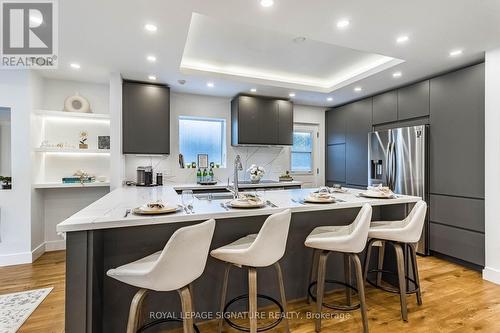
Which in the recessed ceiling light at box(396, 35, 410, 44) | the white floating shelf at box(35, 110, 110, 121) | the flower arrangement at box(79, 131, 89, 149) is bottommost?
the flower arrangement at box(79, 131, 89, 149)

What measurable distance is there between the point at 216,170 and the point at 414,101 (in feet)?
11.0

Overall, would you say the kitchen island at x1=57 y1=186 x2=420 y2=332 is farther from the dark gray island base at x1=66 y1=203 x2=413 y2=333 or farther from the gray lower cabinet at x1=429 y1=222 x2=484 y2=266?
the gray lower cabinet at x1=429 y1=222 x2=484 y2=266

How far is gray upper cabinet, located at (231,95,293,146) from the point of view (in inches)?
172

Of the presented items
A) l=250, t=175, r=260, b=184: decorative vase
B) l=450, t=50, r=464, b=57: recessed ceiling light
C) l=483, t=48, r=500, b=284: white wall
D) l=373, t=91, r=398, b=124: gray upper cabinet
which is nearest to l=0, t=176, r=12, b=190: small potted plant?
l=250, t=175, r=260, b=184: decorative vase

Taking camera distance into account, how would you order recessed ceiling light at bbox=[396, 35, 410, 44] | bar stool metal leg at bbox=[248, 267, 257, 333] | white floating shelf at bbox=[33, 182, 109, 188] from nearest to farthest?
1. bar stool metal leg at bbox=[248, 267, 257, 333]
2. recessed ceiling light at bbox=[396, 35, 410, 44]
3. white floating shelf at bbox=[33, 182, 109, 188]

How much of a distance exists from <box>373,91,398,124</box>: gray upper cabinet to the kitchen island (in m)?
2.05

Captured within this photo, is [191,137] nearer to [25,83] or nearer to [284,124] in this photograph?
[284,124]

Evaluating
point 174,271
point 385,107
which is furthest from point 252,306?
point 385,107

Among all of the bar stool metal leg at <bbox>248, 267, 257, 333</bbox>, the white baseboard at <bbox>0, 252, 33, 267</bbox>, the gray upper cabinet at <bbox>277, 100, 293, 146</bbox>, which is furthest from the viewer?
the gray upper cabinet at <bbox>277, 100, 293, 146</bbox>

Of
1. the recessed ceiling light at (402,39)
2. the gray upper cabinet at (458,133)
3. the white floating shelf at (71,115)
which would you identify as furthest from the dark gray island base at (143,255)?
the white floating shelf at (71,115)

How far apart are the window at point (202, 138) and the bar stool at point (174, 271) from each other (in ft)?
10.8

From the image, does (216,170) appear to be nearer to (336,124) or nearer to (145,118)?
(145,118)

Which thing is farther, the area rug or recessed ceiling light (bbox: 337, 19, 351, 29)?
recessed ceiling light (bbox: 337, 19, 351, 29)

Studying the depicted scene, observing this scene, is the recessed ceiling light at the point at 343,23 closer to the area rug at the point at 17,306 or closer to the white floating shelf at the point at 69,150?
the white floating shelf at the point at 69,150
